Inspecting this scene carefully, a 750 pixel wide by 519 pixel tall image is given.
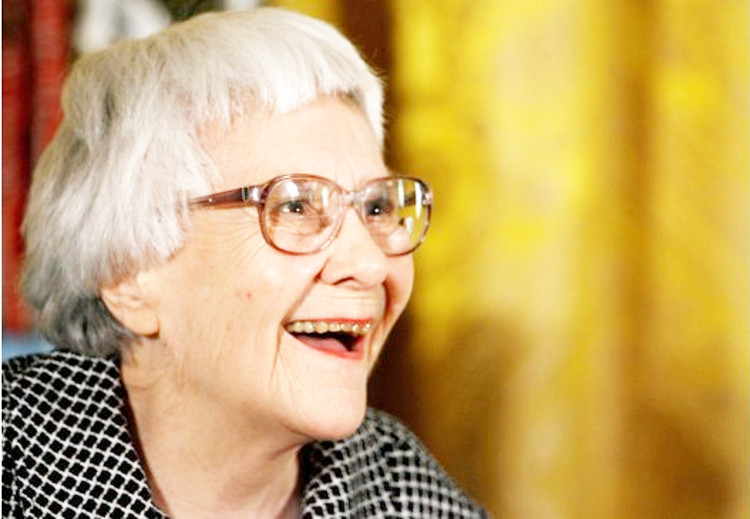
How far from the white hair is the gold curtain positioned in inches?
20.2

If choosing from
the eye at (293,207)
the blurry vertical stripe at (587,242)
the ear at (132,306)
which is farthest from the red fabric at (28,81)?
the eye at (293,207)

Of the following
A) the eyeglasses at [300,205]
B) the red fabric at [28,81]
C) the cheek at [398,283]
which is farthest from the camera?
the red fabric at [28,81]

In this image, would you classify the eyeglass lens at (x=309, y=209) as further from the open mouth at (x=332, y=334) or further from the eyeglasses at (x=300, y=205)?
the open mouth at (x=332, y=334)

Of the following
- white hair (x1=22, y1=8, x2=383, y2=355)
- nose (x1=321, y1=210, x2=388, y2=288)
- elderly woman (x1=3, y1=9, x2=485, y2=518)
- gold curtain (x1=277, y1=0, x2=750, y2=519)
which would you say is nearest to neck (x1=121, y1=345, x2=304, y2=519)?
elderly woman (x1=3, y1=9, x2=485, y2=518)

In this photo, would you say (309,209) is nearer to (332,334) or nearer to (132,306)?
(332,334)

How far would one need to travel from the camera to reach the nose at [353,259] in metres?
1.34

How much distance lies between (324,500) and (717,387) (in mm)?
831

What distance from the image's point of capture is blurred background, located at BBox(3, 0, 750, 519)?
1.92 m

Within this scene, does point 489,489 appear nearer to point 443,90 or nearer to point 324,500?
point 324,500

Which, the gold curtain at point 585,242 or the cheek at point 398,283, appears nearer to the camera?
the cheek at point 398,283

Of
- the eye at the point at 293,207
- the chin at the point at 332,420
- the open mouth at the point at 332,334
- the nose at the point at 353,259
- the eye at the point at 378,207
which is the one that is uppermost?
the eye at the point at 293,207

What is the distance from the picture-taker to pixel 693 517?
6.48 ft

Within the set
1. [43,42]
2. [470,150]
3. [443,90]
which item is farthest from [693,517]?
[43,42]

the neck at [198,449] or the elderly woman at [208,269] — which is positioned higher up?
the elderly woman at [208,269]
